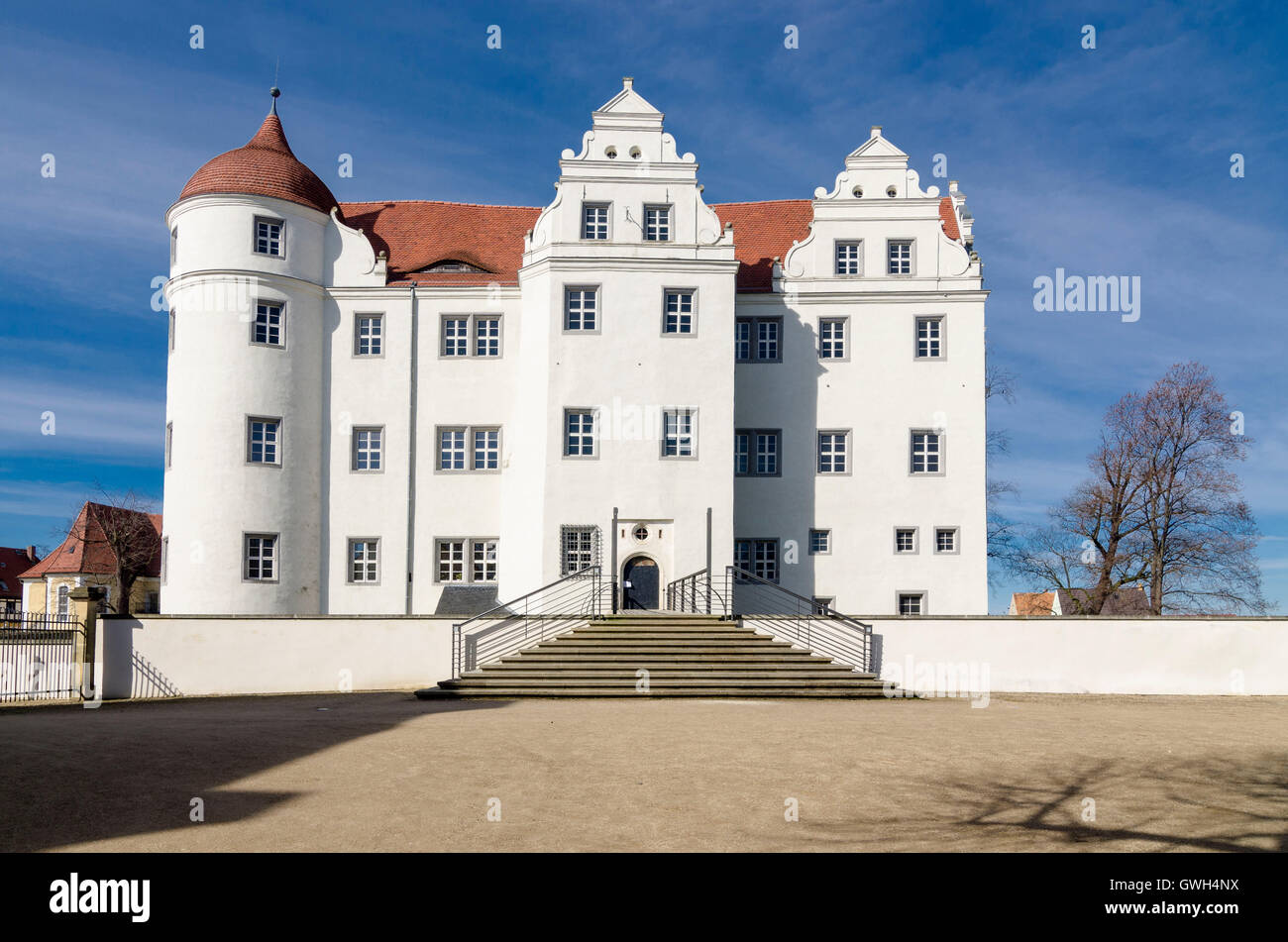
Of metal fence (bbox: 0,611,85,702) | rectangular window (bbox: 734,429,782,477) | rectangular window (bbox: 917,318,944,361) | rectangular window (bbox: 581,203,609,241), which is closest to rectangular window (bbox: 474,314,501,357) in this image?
rectangular window (bbox: 581,203,609,241)

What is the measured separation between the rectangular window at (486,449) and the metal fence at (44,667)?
1132 centimetres

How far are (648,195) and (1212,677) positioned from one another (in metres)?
18.4

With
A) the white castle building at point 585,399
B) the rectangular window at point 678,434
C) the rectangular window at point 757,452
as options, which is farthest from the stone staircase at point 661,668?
the rectangular window at point 757,452

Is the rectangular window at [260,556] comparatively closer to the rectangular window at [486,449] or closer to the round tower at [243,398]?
the round tower at [243,398]

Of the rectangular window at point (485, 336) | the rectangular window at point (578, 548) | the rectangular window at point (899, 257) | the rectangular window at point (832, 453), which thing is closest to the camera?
the rectangular window at point (578, 548)

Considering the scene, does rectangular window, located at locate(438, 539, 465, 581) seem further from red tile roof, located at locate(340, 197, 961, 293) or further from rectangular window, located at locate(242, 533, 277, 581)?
red tile roof, located at locate(340, 197, 961, 293)

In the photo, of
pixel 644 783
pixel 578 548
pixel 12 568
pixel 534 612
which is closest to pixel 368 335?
pixel 578 548

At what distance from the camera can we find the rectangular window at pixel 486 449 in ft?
103

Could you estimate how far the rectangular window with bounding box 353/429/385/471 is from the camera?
31656 millimetres

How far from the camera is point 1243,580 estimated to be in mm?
36656

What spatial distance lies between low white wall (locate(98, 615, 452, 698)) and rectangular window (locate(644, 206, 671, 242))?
12.2m

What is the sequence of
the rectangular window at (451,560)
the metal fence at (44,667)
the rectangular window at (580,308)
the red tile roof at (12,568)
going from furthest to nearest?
the red tile roof at (12,568), the rectangular window at (451,560), the rectangular window at (580,308), the metal fence at (44,667)
